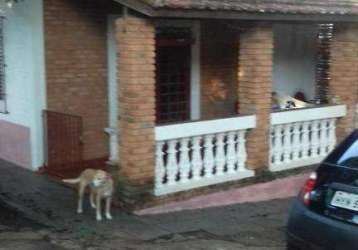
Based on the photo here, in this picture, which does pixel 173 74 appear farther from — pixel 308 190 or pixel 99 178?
pixel 308 190

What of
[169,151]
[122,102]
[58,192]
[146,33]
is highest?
[146,33]

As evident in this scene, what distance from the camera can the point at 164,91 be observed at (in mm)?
10406

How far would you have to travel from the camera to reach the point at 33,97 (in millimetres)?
9336

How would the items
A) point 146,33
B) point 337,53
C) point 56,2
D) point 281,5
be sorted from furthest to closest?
point 337,53
point 56,2
point 281,5
point 146,33

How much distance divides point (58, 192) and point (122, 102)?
1931mm

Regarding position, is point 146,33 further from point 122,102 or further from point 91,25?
point 91,25

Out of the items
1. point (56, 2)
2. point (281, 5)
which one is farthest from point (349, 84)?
point (56, 2)

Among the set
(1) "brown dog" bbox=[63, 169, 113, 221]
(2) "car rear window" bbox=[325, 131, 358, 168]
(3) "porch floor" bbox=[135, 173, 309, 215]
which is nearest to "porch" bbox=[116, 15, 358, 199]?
(3) "porch floor" bbox=[135, 173, 309, 215]

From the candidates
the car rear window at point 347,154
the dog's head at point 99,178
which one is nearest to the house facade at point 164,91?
the dog's head at point 99,178

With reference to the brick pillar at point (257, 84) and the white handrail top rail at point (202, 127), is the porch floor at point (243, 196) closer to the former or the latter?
the brick pillar at point (257, 84)

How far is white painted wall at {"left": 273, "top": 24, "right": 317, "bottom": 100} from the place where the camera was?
11961 mm

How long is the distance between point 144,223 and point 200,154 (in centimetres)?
137

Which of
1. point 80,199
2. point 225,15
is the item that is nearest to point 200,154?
point 80,199

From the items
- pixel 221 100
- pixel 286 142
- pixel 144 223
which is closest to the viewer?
pixel 144 223
